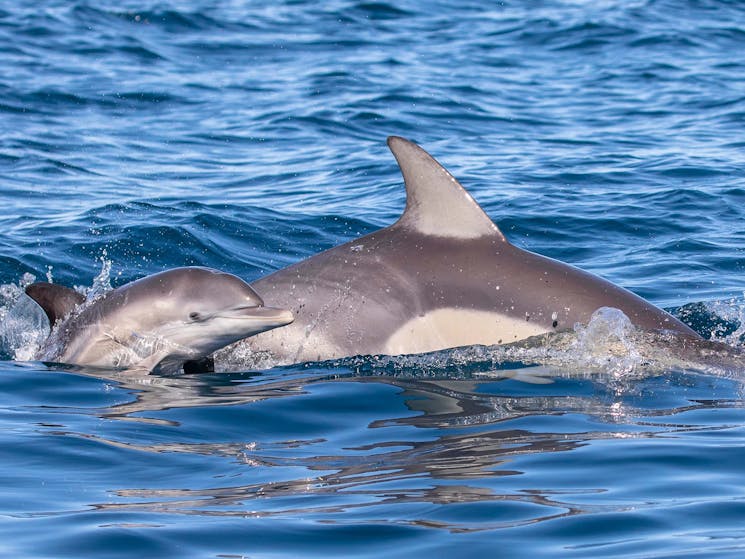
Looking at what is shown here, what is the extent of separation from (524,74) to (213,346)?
17.7 meters

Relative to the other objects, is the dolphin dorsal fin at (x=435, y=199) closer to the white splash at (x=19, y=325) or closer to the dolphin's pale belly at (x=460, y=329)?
the dolphin's pale belly at (x=460, y=329)

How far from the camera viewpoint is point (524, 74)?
2556 centimetres

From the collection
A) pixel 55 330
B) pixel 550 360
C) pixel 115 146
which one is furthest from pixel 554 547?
pixel 115 146

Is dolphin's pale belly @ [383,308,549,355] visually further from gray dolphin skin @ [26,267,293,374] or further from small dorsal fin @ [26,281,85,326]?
small dorsal fin @ [26,281,85,326]

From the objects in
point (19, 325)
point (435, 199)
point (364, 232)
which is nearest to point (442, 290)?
point (435, 199)

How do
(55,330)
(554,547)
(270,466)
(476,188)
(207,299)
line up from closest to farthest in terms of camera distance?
(554,547), (270,466), (207,299), (55,330), (476,188)

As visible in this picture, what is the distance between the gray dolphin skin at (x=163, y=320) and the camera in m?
8.62

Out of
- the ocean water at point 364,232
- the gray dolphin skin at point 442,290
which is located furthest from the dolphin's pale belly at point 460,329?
the ocean water at point 364,232

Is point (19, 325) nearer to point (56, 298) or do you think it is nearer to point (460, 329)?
point (56, 298)

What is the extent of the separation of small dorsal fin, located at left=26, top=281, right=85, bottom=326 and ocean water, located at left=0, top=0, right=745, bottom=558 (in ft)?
1.46

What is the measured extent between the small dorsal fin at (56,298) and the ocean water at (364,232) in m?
0.44

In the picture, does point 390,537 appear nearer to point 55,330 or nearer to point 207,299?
point 207,299

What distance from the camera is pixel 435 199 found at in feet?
29.3

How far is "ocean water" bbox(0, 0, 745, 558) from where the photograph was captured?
5.92 metres
